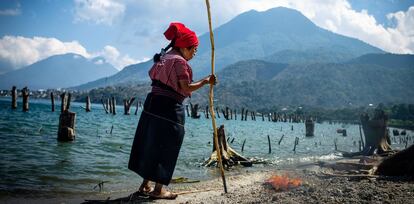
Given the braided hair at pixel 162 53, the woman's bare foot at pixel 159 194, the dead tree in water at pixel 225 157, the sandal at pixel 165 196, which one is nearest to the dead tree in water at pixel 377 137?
the dead tree in water at pixel 225 157

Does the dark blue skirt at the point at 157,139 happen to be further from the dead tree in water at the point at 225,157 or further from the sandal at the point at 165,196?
the dead tree in water at the point at 225,157

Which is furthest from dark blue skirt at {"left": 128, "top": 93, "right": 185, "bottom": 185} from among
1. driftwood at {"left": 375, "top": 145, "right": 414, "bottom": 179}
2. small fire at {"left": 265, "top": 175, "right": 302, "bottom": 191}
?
driftwood at {"left": 375, "top": 145, "right": 414, "bottom": 179}

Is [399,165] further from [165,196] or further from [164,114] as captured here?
[164,114]

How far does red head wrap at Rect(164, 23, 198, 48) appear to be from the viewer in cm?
473

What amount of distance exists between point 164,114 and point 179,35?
119 cm

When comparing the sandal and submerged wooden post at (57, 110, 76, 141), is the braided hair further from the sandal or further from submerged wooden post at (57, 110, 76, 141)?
submerged wooden post at (57, 110, 76, 141)

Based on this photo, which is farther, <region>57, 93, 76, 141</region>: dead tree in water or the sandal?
<region>57, 93, 76, 141</region>: dead tree in water

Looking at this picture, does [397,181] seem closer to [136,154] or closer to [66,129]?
[136,154]

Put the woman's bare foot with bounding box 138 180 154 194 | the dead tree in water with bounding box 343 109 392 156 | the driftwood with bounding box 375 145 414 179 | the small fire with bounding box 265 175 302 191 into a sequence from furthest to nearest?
the dead tree in water with bounding box 343 109 392 156, the driftwood with bounding box 375 145 414 179, the small fire with bounding box 265 175 302 191, the woman's bare foot with bounding box 138 180 154 194

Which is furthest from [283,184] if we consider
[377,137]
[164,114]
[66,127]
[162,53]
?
[66,127]

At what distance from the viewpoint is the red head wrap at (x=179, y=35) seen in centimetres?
473

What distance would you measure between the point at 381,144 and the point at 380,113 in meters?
1.83

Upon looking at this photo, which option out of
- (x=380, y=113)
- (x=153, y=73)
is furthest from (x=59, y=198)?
(x=380, y=113)

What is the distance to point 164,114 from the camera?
15.0ft
